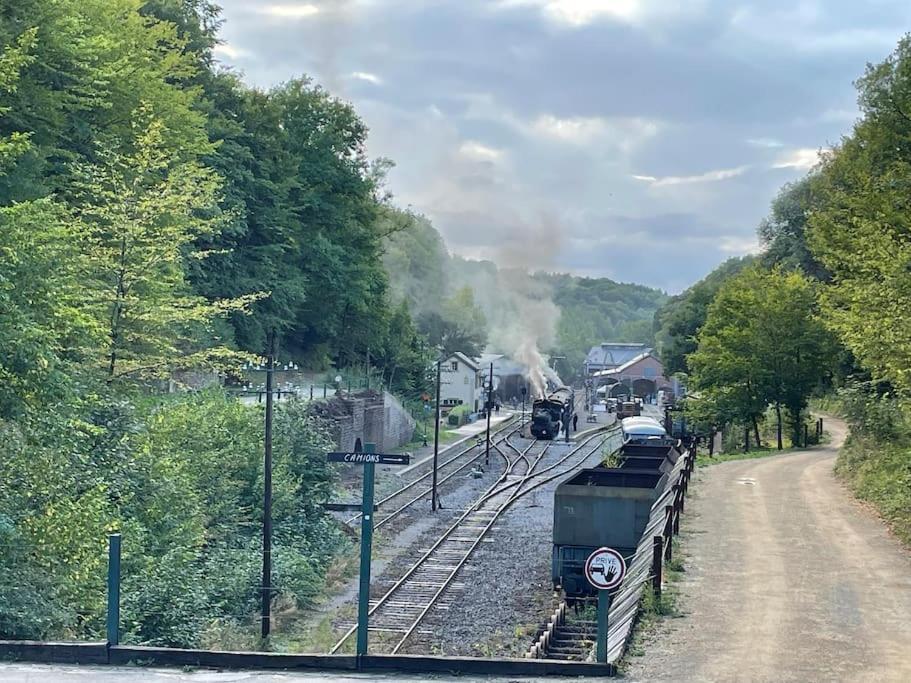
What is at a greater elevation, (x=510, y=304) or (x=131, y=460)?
(x=510, y=304)

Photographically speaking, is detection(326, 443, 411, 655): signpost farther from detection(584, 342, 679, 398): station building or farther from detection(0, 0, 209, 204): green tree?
detection(584, 342, 679, 398): station building

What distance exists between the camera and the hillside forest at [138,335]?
53.6 feet

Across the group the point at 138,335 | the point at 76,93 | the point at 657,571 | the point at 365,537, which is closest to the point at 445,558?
the point at 138,335

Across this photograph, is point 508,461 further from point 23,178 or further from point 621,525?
point 23,178

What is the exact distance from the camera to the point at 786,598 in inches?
571

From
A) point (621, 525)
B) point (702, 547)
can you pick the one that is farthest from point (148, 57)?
point (702, 547)

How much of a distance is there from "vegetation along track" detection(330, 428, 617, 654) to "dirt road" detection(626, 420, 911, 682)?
6182 millimetres

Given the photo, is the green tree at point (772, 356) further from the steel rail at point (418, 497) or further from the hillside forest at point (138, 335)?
the hillside forest at point (138, 335)

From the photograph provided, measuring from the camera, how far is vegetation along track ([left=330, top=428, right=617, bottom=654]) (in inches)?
837

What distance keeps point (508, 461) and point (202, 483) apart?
26280 millimetres

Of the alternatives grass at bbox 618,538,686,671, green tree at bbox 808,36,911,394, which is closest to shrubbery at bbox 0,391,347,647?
grass at bbox 618,538,686,671

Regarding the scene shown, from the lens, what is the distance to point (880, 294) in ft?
72.7

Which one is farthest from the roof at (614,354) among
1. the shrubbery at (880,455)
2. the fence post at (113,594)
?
the fence post at (113,594)

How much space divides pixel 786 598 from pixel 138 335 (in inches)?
616
